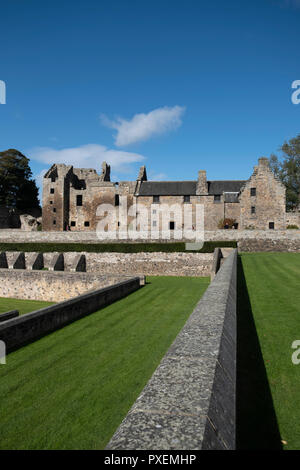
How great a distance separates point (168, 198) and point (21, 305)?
30.1 meters

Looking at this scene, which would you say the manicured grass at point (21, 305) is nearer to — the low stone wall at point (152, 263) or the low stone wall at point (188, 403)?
the low stone wall at point (152, 263)

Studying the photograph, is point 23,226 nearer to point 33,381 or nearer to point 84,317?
point 84,317

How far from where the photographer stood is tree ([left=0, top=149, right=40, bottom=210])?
56750 millimetres

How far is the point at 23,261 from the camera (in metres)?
31.9

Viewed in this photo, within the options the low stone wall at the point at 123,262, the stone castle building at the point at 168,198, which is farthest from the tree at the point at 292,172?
the low stone wall at the point at 123,262

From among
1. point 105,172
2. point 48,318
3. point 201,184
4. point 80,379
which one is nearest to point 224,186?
point 201,184

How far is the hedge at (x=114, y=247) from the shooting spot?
29438 millimetres

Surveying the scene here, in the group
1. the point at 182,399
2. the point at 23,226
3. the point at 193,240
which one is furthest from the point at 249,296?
the point at 23,226

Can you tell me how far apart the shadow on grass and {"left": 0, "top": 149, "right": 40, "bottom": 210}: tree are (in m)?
55.6

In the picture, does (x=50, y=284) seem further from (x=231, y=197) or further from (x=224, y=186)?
(x=224, y=186)

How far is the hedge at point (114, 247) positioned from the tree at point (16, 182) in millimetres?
24444

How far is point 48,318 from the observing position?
957 cm

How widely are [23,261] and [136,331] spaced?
85.4ft

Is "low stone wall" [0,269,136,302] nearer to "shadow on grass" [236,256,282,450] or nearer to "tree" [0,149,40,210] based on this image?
"shadow on grass" [236,256,282,450]
